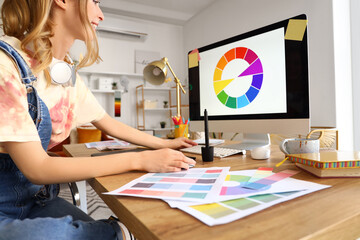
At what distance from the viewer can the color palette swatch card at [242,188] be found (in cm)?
40

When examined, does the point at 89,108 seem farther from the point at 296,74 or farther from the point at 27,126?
the point at 296,74

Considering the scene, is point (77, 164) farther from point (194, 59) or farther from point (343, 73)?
point (343, 73)

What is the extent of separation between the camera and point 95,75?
4.12m

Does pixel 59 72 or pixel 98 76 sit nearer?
pixel 59 72

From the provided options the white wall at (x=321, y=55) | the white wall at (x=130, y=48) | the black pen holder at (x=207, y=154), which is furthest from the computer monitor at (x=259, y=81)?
the white wall at (x=130, y=48)

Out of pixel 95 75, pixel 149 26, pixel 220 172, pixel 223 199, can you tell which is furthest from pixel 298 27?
pixel 149 26

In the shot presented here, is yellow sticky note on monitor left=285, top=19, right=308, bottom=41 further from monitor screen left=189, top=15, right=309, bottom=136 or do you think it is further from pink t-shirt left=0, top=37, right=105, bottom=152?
pink t-shirt left=0, top=37, right=105, bottom=152

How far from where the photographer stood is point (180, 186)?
0.47m

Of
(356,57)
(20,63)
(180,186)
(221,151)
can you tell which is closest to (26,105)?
(20,63)

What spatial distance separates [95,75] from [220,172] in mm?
3969

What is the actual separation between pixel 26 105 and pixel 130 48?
4.11 metres

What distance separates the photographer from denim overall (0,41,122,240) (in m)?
0.40

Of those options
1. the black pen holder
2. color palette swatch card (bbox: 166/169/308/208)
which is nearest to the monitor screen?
the black pen holder

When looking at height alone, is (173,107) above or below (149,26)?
below
